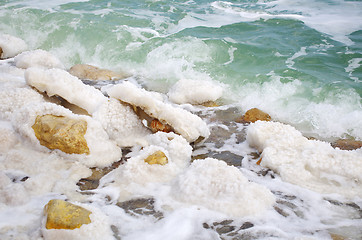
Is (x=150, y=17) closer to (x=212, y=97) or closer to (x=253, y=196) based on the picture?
(x=212, y=97)

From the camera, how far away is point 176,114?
128 inches

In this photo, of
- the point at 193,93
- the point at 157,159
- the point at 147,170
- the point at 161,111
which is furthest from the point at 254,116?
the point at 147,170

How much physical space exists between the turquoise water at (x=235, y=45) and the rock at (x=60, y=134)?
252 centimetres

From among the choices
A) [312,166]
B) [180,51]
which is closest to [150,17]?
[180,51]

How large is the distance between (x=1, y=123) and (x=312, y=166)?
9.35 feet

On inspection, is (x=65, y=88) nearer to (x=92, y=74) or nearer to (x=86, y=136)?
(x=86, y=136)

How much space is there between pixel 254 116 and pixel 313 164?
1.45 m

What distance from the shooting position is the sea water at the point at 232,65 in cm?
215

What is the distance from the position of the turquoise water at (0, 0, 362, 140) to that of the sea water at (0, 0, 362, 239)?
0.02m

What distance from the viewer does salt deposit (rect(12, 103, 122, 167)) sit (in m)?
2.83

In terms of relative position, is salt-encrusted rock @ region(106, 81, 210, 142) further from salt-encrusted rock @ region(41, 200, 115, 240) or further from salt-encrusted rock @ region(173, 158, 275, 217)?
salt-encrusted rock @ region(41, 200, 115, 240)

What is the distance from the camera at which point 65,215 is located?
1.88m

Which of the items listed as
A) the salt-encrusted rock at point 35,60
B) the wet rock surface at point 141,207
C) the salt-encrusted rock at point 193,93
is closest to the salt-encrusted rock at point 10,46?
the salt-encrusted rock at point 35,60

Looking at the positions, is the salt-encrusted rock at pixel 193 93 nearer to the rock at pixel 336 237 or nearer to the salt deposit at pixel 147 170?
the salt deposit at pixel 147 170
